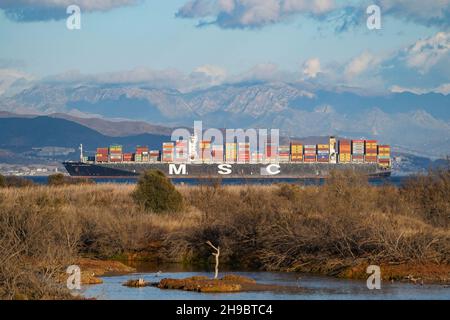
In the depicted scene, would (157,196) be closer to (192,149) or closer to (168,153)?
(192,149)

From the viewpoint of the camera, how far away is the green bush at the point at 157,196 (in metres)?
36.9

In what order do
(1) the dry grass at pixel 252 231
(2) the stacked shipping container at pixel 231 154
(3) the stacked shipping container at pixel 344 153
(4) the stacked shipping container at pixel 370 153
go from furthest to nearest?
(3) the stacked shipping container at pixel 344 153 → (4) the stacked shipping container at pixel 370 153 → (2) the stacked shipping container at pixel 231 154 → (1) the dry grass at pixel 252 231

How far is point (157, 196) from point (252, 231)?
29.8 ft

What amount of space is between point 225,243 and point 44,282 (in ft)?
38.7

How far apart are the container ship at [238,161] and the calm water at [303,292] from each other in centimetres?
10328

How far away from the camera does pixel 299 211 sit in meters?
30.6

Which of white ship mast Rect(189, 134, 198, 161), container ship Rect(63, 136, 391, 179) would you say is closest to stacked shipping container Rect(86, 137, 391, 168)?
container ship Rect(63, 136, 391, 179)

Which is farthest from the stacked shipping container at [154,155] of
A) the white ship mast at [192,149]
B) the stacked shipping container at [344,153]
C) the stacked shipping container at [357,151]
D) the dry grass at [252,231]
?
the dry grass at [252,231]

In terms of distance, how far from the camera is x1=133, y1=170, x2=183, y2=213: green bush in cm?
3694

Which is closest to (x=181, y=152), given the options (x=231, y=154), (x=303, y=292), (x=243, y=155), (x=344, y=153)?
(x=231, y=154)

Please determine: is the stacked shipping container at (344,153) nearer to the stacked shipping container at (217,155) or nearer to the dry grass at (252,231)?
the stacked shipping container at (217,155)

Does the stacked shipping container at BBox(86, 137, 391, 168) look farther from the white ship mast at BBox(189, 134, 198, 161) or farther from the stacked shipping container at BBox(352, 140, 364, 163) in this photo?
the white ship mast at BBox(189, 134, 198, 161)

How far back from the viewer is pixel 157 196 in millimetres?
37250

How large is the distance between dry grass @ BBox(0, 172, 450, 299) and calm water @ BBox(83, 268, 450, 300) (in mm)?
1250
